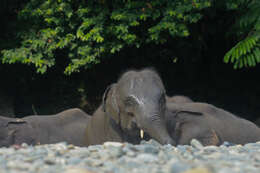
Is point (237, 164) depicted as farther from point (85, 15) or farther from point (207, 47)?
point (207, 47)

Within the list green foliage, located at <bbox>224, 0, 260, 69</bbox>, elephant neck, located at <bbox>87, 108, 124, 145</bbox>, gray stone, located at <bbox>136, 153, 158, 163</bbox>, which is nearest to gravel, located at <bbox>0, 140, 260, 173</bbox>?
gray stone, located at <bbox>136, 153, 158, 163</bbox>

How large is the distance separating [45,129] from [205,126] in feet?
9.21

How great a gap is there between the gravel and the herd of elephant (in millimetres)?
1668

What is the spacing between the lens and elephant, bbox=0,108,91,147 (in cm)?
793

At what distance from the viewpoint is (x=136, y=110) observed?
21.5 feet

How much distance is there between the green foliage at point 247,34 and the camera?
33.0 feet

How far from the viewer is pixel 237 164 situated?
13.1ft

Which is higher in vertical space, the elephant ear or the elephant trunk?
the elephant ear

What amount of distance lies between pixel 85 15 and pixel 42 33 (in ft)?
3.83

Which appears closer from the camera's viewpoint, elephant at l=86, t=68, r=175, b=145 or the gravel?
the gravel

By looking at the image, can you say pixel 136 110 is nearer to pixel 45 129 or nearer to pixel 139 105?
pixel 139 105

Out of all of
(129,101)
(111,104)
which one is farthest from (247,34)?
(129,101)

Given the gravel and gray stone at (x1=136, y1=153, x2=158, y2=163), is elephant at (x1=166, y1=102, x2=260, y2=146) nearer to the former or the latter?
the gravel

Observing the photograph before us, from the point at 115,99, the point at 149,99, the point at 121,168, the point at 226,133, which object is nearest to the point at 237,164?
the point at 121,168
